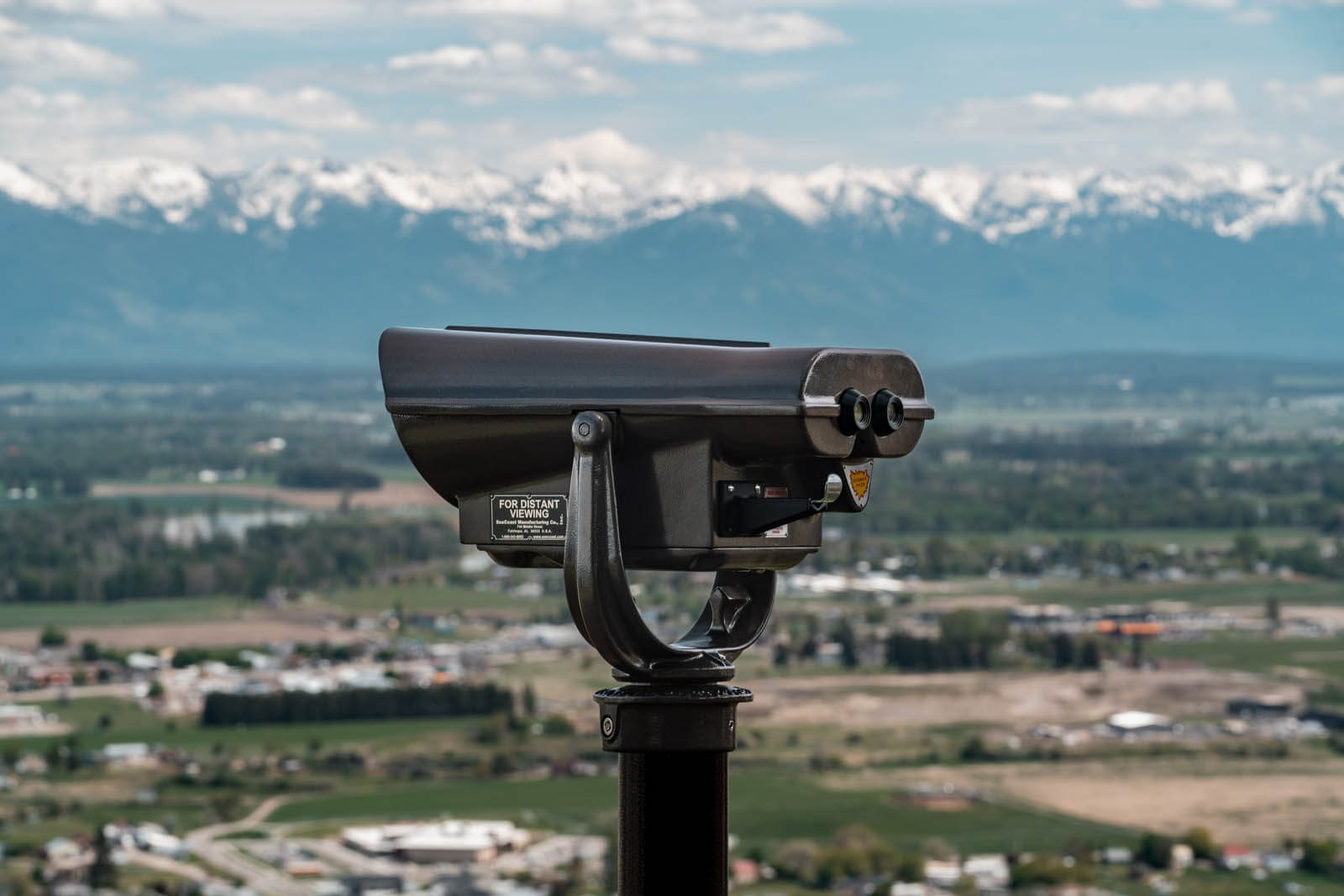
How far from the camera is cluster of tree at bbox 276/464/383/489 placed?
107938mm

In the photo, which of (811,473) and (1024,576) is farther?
(1024,576)

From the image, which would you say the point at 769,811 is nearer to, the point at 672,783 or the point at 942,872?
the point at 942,872

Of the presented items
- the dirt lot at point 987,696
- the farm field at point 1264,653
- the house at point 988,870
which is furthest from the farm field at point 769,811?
the farm field at point 1264,653

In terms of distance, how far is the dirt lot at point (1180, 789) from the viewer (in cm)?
3900

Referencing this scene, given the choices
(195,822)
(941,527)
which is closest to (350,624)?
(195,822)

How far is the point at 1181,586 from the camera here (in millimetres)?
72875

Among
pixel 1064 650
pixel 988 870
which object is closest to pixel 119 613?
pixel 1064 650

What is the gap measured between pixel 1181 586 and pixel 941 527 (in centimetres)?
1808

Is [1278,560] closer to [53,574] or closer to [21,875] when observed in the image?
[53,574]

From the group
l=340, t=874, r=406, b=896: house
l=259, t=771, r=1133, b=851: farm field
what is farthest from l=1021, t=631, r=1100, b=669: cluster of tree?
l=340, t=874, r=406, b=896: house

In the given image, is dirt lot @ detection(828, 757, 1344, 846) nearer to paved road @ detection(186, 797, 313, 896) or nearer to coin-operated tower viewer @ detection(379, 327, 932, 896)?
paved road @ detection(186, 797, 313, 896)

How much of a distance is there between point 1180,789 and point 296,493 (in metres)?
72.4

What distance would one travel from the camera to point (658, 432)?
2.39m

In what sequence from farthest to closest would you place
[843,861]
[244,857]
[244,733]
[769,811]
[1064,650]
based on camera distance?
[1064,650] < [244,733] < [769,811] < [244,857] < [843,861]
